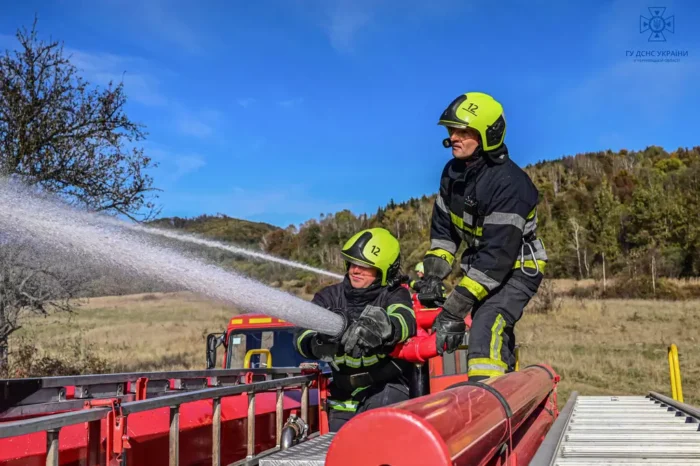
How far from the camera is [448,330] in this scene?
13.2 ft

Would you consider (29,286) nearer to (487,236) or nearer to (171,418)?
(171,418)

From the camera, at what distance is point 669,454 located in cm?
358

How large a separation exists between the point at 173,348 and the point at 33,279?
28.7 ft

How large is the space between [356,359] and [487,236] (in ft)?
4.65

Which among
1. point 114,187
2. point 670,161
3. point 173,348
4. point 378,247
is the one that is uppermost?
point 670,161

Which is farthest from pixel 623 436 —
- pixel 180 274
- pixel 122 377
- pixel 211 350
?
pixel 211 350

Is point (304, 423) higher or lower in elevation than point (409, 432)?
lower

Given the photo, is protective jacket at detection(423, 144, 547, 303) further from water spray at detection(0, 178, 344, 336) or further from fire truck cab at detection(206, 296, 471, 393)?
fire truck cab at detection(206, 296, 471, 393)

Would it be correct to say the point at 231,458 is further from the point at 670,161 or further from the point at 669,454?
the point at 670,161

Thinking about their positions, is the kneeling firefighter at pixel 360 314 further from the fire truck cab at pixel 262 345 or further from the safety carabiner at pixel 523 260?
the fire truck cab at pixel 262 345

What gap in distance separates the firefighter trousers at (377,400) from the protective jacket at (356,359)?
4cm

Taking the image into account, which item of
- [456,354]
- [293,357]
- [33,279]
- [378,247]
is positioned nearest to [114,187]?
[33,279]

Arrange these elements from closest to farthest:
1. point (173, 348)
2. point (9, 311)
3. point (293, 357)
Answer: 1. point (293, 357)
2. point (9, 311)
3. point (173, 348)

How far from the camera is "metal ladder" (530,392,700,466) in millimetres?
3438
